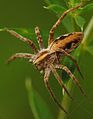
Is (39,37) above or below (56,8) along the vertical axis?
below

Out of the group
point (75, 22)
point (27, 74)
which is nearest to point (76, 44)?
point (75, 22)

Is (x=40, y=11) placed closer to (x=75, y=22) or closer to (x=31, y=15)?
(x=31, y=15)

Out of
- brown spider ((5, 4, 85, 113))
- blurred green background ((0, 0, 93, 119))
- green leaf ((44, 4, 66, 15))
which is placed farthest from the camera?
blurred green background ((0, 0, 93, 119))

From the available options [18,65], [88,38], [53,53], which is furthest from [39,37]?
[18,65]

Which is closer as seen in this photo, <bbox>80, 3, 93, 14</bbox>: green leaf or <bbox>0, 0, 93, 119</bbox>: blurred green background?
<bbox>80, 3, 93, 14</bbox>: green leaf

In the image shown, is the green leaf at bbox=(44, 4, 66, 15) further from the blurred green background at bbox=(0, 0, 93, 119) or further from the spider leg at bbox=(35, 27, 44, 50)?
the blurred green background at bbox=(0, 0, 93, 119)

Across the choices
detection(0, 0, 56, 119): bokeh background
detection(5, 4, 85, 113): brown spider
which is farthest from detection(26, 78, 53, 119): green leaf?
detection(0, 0, 56, 119): bokeh background

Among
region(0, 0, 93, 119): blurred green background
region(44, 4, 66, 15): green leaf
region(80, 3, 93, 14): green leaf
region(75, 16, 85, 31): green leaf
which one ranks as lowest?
region(0, 0, 93, 119): blurred green background

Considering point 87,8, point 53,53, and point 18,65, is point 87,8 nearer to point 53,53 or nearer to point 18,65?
point 53,53

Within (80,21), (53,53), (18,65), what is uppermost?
(80,21)

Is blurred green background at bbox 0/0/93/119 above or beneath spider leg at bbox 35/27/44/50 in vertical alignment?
beneath

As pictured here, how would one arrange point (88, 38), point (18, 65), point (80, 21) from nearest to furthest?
1. point (80, 21)
2. point (88, 38)
3. point (18, 65)
